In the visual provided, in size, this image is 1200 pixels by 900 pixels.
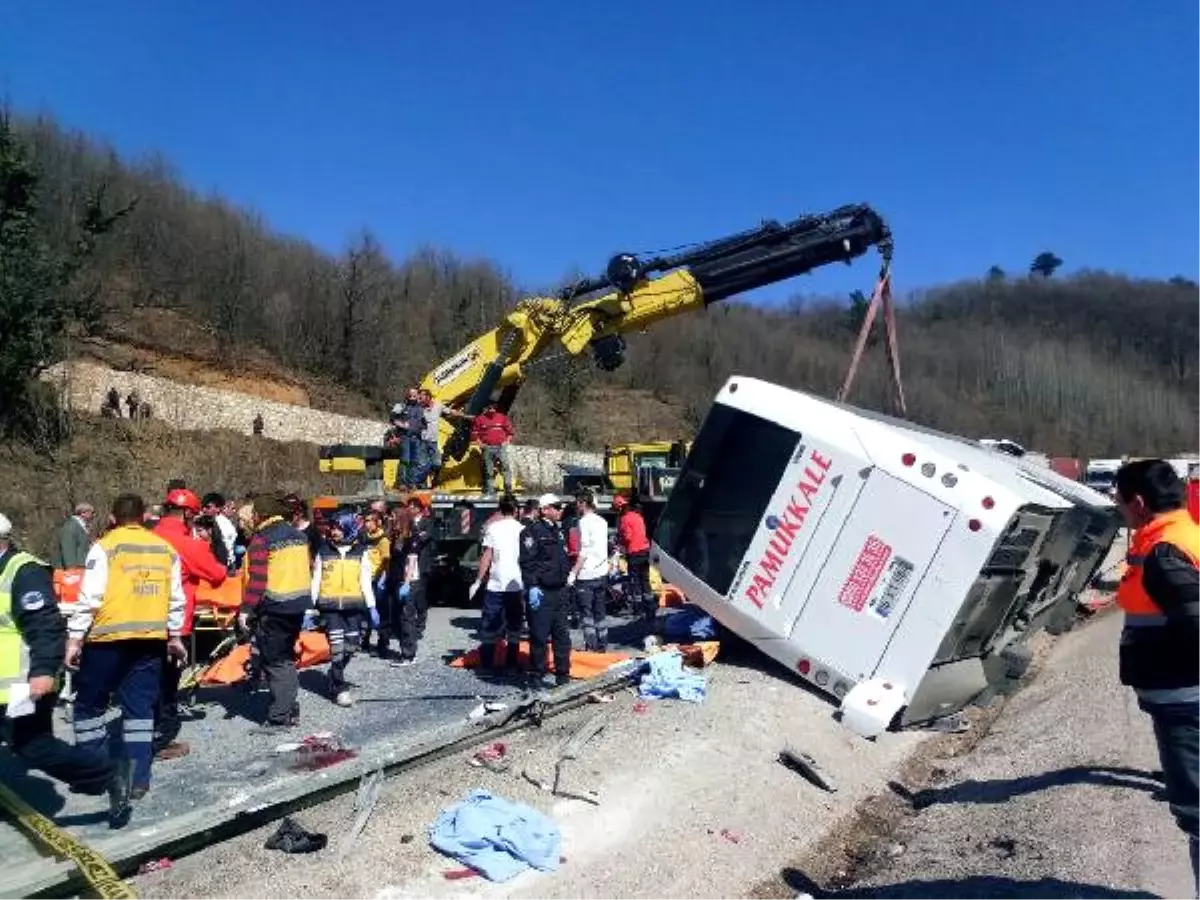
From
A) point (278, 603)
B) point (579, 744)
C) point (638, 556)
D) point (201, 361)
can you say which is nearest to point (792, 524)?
point (579, 744)

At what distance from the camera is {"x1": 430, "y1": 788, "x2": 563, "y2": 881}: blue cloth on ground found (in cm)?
551

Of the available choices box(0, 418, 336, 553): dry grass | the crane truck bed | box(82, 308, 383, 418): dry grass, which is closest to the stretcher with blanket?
the crane truck bed

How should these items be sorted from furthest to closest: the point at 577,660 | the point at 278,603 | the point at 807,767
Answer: the point at 577,660 < the point at 278,603 < the point at 807,767

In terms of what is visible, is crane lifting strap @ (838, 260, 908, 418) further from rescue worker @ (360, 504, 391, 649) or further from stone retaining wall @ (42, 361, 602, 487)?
stone retaining wall @ (42, 361, 602, 487)

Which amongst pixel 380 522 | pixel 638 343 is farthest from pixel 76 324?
pixel 638 343

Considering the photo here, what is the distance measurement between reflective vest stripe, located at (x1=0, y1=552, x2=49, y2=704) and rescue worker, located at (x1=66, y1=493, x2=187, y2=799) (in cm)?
41

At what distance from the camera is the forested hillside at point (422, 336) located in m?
35.4

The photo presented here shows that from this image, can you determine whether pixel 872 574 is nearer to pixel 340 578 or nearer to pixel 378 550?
pixel 340 578

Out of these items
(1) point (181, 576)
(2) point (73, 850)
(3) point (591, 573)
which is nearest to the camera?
(2) point (73, 850)

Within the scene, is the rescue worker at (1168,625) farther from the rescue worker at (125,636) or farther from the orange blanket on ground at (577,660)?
the orange blanket on ground at (577,660)

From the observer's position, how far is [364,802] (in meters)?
6.03

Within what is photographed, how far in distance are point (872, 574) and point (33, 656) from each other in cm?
484

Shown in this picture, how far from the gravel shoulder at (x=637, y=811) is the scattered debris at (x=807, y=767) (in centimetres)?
8

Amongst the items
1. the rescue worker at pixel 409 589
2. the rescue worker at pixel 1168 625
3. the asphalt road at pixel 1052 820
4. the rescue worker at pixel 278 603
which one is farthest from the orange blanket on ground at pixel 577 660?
the rescue worker at pixel 1168 625
